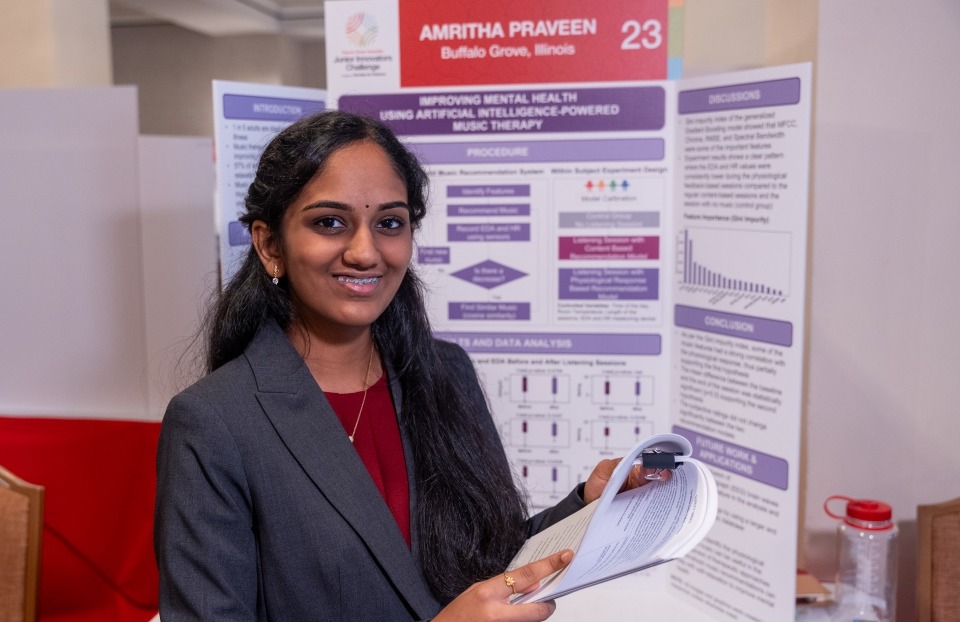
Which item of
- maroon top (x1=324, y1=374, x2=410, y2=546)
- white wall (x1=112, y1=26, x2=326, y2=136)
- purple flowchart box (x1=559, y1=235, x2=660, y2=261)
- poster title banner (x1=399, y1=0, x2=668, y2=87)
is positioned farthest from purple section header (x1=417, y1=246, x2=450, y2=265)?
white wall (x1=112, y1=26, x2=326, y2=136)

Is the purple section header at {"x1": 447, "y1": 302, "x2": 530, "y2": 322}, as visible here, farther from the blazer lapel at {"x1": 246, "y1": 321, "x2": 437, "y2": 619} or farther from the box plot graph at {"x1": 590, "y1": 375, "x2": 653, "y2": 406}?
the blazer lapel at {"x1": 246, "y1": 321, "x2": 437, "y2": 619}

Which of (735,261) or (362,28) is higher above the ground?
(362,28)

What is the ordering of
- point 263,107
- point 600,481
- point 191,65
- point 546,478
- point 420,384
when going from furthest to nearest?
point 191,65, point 546,478, point 263,107, point 420,384, point 600,481

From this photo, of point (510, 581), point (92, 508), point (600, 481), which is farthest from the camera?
point (92, 508)

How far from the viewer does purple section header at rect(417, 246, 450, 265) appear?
96.5 inches

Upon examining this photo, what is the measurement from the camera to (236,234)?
7.11 feet

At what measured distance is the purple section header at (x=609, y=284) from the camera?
236 cm

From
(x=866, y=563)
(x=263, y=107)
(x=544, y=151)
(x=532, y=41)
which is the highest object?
(x=532, y=41)

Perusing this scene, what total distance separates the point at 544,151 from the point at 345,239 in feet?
4.04

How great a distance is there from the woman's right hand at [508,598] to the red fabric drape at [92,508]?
2.05 m

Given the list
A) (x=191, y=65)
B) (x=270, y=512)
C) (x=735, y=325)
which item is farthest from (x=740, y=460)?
(x=191, y=65)

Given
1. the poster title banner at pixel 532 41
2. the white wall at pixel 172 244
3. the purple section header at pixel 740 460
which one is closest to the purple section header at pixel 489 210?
the poster title banner at pixel 532 41

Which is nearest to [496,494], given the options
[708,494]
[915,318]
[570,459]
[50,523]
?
[708,494]

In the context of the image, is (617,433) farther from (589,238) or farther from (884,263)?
(884,263)
